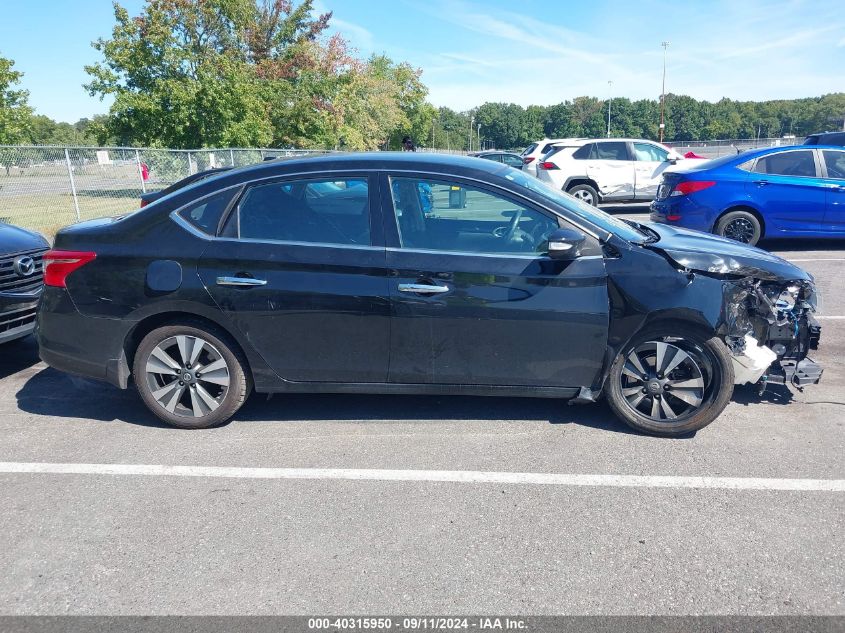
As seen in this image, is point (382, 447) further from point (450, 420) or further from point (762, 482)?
point (762, 482)

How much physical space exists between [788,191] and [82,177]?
621 inches

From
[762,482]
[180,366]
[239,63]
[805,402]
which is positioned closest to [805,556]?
[762,482]

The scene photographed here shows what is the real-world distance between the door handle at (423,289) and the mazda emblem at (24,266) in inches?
149

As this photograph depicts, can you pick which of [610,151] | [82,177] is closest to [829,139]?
[610,151]

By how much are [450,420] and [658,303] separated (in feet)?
5.06

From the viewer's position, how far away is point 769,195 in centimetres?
971

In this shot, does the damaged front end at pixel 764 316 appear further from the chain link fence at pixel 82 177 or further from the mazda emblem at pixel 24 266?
the chain link fence at pixel 82 177

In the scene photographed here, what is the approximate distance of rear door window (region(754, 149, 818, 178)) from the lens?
9797mm

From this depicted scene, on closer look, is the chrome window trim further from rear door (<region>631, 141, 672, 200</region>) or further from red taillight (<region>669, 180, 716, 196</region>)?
rear door (<region>631, 141, 672, 200</region>)

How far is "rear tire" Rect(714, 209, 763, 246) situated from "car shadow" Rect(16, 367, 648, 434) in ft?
21.1

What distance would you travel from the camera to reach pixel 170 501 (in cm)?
346

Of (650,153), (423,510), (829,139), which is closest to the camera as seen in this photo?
(423,510)

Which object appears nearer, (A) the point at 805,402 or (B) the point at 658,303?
(B) the point at 658,303

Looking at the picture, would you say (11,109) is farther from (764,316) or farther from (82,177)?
(764,316)
